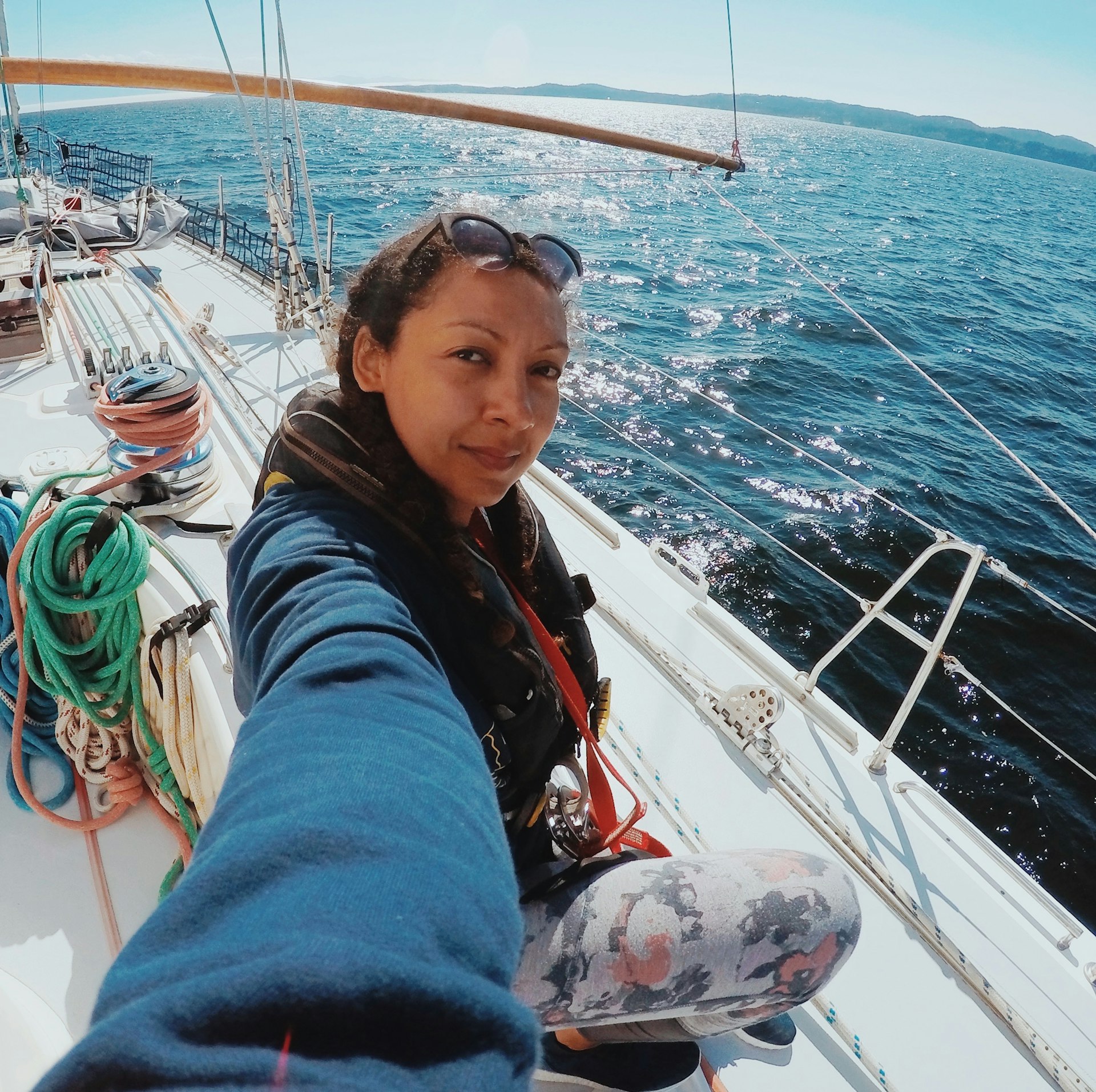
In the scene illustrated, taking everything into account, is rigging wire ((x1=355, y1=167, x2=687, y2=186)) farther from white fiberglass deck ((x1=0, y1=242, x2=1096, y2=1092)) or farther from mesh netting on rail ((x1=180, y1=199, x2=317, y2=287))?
white fiberglass deck ((x1=0, y1=242, x2=1096, y2=1092))

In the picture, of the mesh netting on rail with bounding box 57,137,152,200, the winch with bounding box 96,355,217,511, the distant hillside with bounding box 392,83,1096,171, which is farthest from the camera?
the distant hillside with bounding box 392,83,1096,171

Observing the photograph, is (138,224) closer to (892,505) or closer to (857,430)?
(892,505)

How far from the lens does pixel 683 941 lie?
1.20m

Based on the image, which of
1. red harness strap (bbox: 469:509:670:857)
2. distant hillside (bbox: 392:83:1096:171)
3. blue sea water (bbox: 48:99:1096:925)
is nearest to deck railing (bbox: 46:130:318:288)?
blue sea water (bbox: 48:99:1096:925)

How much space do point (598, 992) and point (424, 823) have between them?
0.88 metres

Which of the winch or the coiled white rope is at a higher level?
the winch

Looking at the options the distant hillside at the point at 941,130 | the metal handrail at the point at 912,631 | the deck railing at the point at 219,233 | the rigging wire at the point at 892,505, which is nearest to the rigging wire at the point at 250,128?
the deck railing at the point at 219,233

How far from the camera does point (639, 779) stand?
2.23 m

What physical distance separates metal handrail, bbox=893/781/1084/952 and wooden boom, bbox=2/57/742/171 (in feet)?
18.4

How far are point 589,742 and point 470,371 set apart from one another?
0.79 metres

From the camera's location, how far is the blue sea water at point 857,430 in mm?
5676

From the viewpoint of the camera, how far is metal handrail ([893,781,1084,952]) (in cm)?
200

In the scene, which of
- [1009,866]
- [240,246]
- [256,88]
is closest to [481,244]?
[1009,866]

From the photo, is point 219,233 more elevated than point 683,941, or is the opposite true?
point 219,233
